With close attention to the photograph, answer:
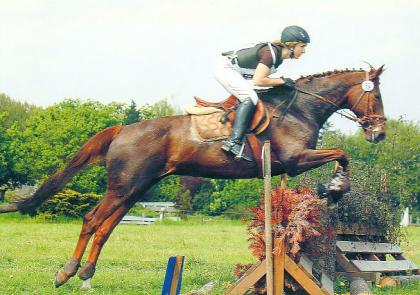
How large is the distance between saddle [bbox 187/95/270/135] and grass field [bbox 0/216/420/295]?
2128mm

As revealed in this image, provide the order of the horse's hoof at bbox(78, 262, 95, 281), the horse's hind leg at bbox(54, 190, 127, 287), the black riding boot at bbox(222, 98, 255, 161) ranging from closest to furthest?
the black riding boot at bbox(222, 98, 255, 161) → the horse's hoof at bbox(78, 262, 95, 281) → the horse's hind leg at bbox(54, 190, 127, 287)

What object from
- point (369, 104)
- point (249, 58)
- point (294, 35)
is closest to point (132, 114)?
point (249, 58)

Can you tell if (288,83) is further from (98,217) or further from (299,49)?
(98,217)

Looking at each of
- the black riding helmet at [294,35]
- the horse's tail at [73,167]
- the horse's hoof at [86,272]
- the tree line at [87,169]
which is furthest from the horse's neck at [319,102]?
the tree line at [87,169]

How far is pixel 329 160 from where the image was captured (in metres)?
9.16

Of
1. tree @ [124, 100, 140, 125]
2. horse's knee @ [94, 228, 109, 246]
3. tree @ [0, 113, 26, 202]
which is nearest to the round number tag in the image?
horse's knee @ [94, 228, 109, 246]

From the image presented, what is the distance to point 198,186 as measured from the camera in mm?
54438

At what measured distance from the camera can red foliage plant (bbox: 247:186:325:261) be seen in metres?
7.91

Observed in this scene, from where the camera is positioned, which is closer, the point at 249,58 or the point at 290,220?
the point at 290,220

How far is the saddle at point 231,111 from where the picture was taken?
363 inches

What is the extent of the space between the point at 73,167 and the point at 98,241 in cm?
120

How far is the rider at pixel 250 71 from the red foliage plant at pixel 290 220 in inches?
36.4

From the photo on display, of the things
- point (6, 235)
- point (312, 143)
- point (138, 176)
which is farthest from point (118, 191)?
point (6, 235)

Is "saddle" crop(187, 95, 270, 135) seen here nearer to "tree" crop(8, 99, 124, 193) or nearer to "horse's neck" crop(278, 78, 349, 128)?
"horse's neck" crop(278, 78, 349, 128)
